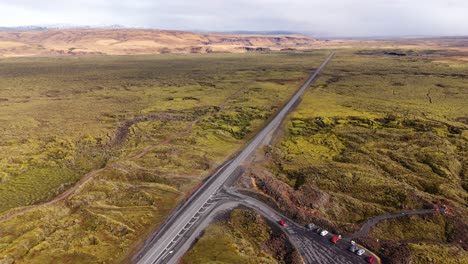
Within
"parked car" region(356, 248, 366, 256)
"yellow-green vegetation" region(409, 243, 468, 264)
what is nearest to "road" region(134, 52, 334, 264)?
"parked car" region(356, 248, 366, 256)

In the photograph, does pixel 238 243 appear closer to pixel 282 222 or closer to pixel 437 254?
pixel 282 222

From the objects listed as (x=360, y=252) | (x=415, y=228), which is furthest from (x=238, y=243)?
(x=415, y=228)

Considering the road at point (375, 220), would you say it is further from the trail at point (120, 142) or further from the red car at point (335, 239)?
the trail at point (120, 142)

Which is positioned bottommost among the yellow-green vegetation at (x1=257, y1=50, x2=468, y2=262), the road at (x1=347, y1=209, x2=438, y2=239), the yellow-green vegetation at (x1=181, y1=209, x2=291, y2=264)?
the yellow-green vegetation at (x1=181, y1=209, x2=291, y2=264)

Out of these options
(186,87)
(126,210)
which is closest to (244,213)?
(126,210)

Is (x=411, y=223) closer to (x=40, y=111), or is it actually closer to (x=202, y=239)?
(x=202, y=239)

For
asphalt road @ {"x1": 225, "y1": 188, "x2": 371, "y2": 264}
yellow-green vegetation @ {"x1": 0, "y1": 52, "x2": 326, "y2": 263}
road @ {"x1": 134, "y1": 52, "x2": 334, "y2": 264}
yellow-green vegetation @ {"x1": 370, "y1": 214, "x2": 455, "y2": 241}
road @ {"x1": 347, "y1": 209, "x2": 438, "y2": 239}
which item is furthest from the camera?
yellow-green vegetation @ {"x1": 370, "y1": 214, "x2": 455, "y2": 241}

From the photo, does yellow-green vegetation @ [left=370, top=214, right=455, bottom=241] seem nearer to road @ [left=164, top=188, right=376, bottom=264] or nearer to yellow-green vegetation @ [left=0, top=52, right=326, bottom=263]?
road @ [left=164, top=188, right=376, bottom=264]
